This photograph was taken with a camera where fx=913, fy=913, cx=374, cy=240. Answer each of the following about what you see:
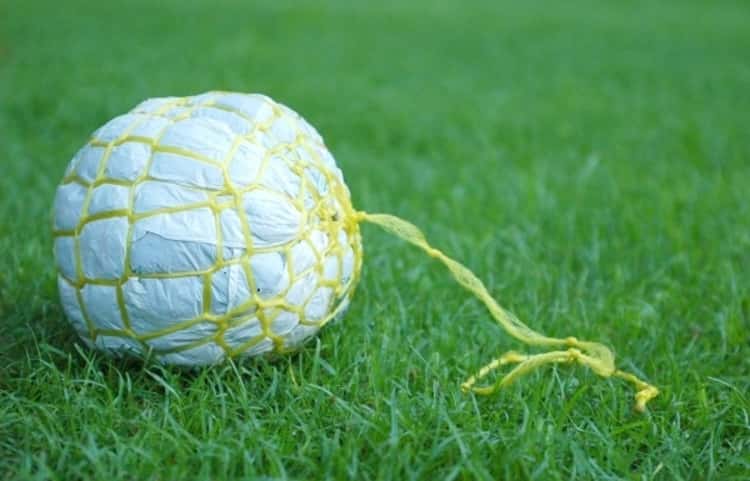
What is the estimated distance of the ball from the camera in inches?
86.0

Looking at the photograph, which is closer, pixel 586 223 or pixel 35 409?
pixel 35 409

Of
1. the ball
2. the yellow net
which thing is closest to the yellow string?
the yellow net

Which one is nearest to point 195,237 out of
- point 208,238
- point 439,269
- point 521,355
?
point 208,238

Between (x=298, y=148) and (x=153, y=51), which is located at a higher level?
(x=298, y=148)

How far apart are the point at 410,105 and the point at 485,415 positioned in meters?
3.99

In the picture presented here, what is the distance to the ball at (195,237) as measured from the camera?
219 centimetres

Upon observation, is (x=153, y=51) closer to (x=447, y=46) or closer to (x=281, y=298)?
(x=447, y=46)

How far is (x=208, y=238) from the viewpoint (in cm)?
218

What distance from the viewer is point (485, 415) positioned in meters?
2.30

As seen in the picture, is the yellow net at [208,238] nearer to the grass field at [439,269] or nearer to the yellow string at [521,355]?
the yellow string at [521,355]

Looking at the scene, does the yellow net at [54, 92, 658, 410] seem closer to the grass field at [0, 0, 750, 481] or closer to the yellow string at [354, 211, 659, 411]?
the yellow string at [354, 211, 659, 411]

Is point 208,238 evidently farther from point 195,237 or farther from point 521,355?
point 521,355

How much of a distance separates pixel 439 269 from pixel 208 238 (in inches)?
54.8

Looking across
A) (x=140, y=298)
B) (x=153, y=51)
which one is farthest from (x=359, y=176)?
(x=153, y=51)
